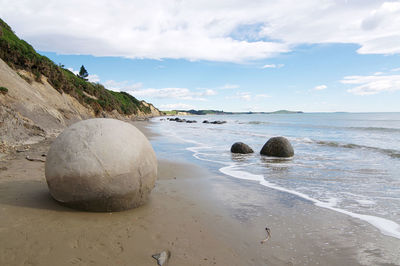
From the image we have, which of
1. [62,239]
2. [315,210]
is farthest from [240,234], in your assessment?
[62,239]

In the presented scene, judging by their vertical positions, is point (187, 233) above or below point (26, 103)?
below

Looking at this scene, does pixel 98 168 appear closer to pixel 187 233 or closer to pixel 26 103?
pixel 187 233

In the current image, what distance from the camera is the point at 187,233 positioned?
3.82 m

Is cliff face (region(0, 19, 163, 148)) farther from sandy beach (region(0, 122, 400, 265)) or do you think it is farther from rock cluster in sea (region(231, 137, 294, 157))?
rock cluster in sea (region(231, 137, 294, 157))

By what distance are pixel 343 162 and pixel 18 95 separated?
14004mm

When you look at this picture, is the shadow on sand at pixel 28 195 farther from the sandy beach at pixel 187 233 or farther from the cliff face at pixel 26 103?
the cliff face at pixel 26 103

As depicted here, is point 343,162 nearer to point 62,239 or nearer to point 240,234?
point 240,234

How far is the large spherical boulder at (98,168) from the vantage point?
404 cm

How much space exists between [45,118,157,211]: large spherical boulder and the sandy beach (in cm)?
22

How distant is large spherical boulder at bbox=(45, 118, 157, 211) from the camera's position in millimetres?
4039

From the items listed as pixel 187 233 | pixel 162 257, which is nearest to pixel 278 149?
pixel 187 233

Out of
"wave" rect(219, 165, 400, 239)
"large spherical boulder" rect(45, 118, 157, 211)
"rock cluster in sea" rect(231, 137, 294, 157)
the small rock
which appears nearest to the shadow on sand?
"large spherical boulder" rect(45, 118, 157, 211)

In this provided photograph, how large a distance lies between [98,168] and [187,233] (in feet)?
5.34

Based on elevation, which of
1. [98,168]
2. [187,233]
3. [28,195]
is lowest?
[187,233]
